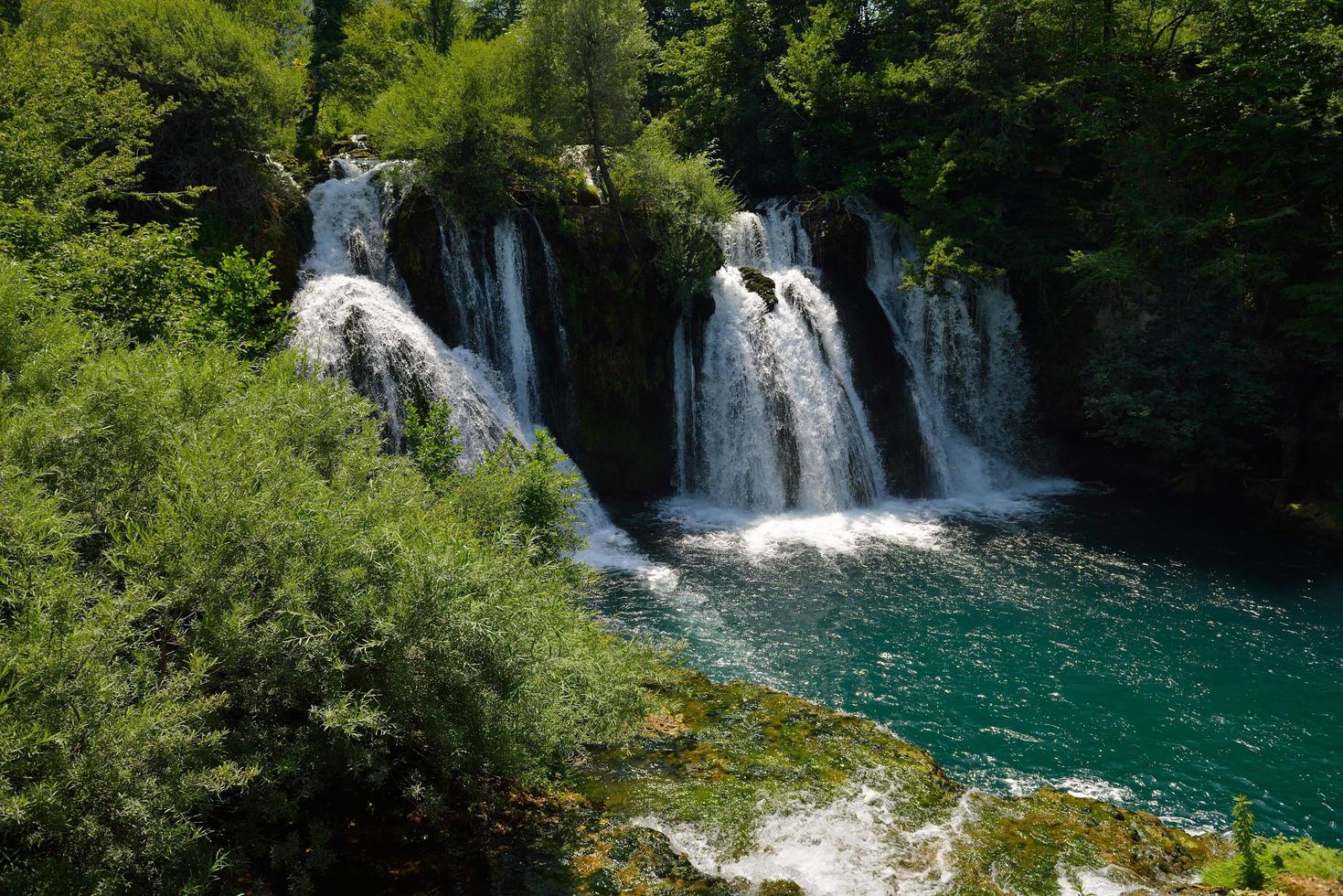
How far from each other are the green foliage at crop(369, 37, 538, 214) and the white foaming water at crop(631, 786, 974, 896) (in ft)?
49.5

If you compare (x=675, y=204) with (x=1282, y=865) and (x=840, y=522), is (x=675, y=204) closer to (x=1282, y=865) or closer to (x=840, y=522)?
(x=840, y=522)

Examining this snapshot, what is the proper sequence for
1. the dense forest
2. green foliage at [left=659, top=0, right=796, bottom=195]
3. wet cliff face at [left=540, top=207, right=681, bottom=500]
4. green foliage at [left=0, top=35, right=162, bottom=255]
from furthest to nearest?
green foliage at [left=659, top=0, right=796, bottom=195]
wet cliff face at [left=540, top=207, right=681, bottom=500]
green foliage at [left=0, top=35, right=162, bottom=255]
the dense forest

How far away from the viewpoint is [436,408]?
1111 centimetres

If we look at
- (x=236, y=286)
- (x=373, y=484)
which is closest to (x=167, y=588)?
(x=373, y=484)

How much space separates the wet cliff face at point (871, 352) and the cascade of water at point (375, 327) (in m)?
9.94

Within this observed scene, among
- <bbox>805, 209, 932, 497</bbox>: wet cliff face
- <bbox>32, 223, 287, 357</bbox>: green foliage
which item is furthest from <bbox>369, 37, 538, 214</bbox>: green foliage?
<bbox>805, 209, 932, 497</bbox>: wet cliff face

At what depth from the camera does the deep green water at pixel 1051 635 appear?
31.1ft

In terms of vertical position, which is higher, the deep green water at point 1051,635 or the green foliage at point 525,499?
the green foliage at point 525,499

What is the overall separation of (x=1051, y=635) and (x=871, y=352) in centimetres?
1002

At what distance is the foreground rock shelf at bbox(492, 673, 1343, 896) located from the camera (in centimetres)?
583

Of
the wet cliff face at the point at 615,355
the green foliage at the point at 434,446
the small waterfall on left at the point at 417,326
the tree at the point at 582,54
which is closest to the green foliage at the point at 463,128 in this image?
the small waterfall on left at the point at 417,326

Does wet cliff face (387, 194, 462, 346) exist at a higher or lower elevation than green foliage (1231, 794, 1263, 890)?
higher

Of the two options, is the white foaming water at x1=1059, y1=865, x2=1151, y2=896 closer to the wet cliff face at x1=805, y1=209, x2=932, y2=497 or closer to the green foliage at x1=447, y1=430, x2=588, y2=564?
the green foliage at x1=447, y1=430, x2=588, y2=564

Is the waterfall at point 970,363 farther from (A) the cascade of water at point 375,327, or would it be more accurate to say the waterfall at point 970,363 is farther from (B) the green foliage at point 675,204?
(A) the cascade of water at point 375,327
